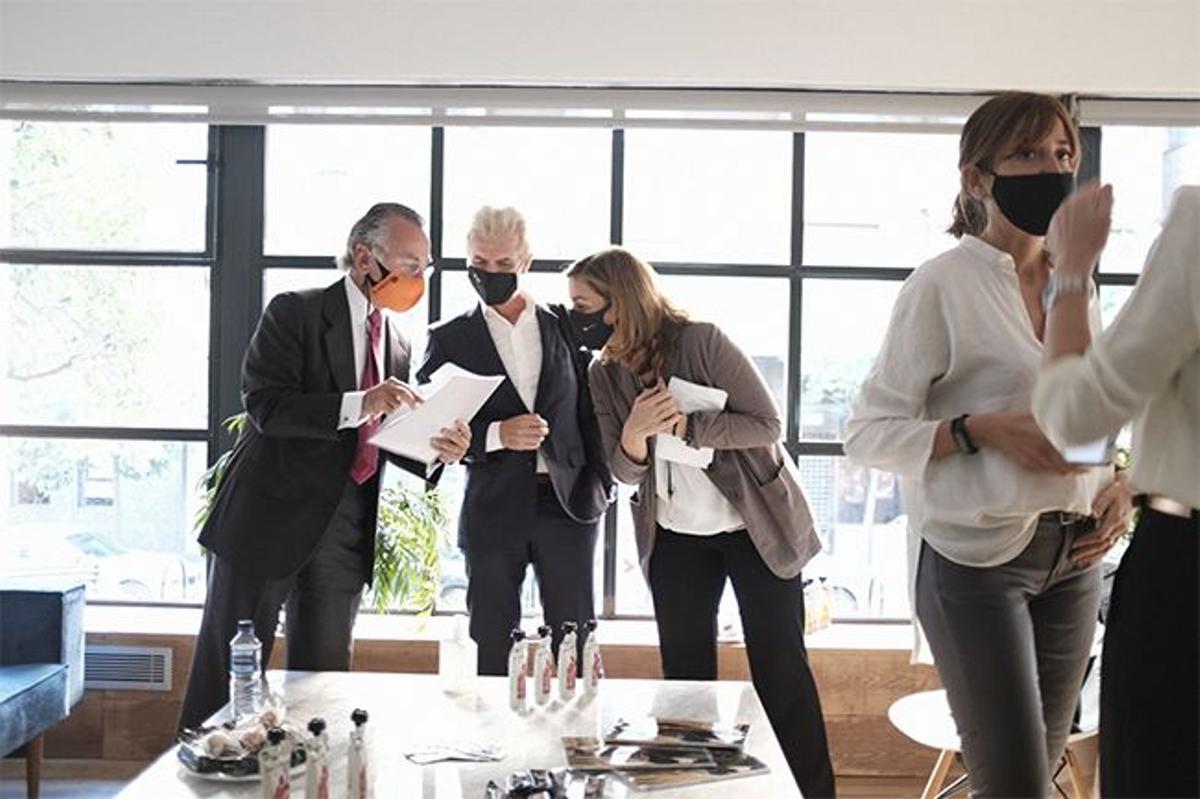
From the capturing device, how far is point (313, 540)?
2.85 metres

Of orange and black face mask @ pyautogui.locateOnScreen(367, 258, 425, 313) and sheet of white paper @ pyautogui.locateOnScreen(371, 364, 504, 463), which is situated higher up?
orange and black face mask @ pyautogui.locateOnScreen(367, 258, 425, 313)

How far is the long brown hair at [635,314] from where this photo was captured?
289 centimetres

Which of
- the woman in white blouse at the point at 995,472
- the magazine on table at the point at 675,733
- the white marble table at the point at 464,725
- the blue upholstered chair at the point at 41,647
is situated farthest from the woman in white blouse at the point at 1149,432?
the blue upholstered chair at the point at 41,647

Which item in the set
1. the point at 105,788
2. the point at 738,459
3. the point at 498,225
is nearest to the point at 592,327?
the point at 498,225

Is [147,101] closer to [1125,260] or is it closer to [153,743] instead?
[153,743]

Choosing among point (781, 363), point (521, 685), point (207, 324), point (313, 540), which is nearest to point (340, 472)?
point (313, 540)

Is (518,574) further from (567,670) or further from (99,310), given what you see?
(99,310)

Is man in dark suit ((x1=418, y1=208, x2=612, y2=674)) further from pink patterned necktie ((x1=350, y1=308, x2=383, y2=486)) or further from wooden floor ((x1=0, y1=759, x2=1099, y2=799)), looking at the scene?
wooden floor ((x1=0, y1=759, x2=1099, y2=799))

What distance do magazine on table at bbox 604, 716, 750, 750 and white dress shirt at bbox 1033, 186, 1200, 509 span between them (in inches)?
45.7

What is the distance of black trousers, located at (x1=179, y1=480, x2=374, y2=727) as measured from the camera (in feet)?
9.38

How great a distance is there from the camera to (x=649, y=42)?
3.75m

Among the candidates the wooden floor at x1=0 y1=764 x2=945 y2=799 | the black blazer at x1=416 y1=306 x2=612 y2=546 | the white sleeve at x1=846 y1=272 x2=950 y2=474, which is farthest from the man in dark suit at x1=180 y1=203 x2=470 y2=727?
the white sleeve at x1=846 y1=272 x2=950 y2=474

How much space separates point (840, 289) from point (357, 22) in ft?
6.04

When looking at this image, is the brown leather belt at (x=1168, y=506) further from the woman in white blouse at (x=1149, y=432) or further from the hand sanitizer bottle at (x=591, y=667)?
the hand sanitizer bottle at (x=591, y=667)
